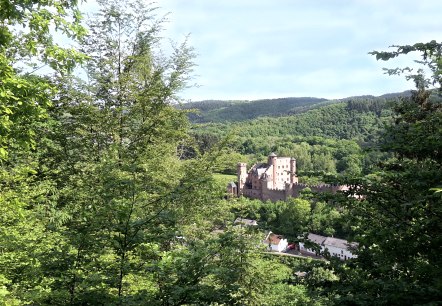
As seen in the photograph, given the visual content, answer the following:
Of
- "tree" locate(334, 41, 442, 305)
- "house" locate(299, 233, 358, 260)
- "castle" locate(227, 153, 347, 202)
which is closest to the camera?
"tree" locate(334, 41, 442, 305)

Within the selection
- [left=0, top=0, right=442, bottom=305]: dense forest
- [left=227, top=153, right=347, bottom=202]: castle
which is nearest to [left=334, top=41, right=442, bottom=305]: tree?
[left=0, top=0, right=442, bottom=305]: dense forest

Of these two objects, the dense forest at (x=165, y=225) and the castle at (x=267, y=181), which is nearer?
the dense forest at (x=165, y=225)

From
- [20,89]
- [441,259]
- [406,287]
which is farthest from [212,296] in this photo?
[20,89]

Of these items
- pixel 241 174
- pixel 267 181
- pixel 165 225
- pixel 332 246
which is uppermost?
pixel 165 225

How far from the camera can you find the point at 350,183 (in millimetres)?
4902

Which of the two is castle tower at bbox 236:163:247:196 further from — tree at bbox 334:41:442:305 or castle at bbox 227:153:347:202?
tree at bbox 334:41:442:305

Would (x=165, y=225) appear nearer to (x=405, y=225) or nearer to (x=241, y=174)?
(x=405, y=225)

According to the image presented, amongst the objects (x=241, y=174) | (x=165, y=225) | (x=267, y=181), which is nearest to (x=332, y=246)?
(x=267, y=181)

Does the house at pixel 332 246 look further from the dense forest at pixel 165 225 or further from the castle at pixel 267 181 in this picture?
the castle at pixel 267 181

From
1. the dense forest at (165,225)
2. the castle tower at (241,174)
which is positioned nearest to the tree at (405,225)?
the dense forest at (165,225)

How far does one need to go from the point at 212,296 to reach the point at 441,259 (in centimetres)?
284

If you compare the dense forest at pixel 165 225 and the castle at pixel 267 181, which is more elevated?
the dense forest at pixel 165 225

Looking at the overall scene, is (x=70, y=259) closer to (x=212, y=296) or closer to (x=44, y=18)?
(x=212, y=296)

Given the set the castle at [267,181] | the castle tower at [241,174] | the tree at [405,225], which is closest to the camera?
the tree at [405,225]
